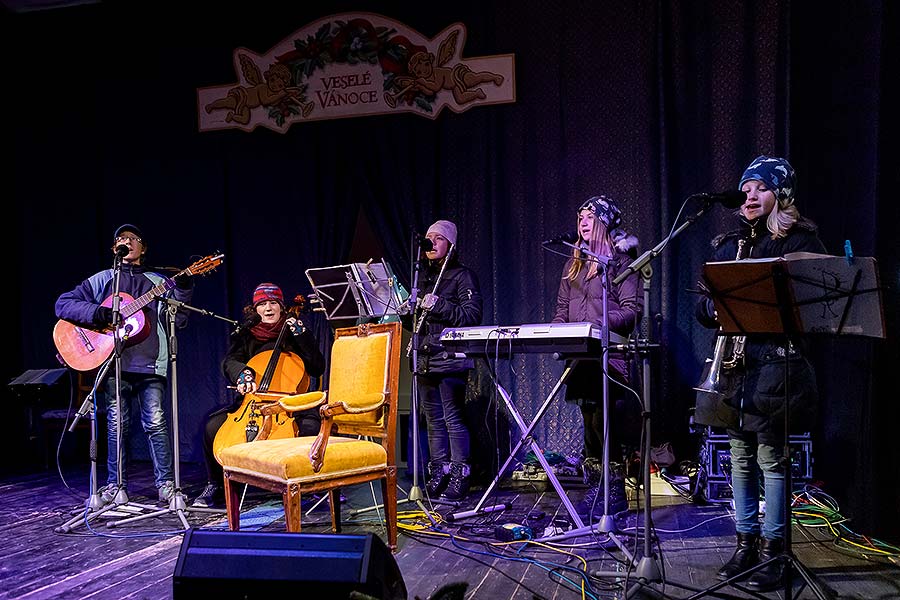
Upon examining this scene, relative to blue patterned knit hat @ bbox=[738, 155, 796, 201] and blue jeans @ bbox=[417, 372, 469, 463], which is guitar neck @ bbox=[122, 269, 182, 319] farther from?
blue patterned knit hat @ bbox=[738, 155, 796, 201]

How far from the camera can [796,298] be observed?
2588 millimetres

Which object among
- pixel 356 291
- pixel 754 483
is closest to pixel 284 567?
pixel 754 483

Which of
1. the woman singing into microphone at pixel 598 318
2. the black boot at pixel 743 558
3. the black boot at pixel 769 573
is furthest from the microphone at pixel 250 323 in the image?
the black boot at pixel 769 573

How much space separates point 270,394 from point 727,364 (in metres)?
2.58

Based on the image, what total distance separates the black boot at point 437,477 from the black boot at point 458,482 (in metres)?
0.07

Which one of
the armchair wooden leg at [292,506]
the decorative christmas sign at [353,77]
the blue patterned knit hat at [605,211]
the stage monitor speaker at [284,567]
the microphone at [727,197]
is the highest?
the decorative christmas sign at [353,77]

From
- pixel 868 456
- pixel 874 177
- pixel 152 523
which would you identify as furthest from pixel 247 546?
pixel 874 177

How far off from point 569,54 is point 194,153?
3.46m

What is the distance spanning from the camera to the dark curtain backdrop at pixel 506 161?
13.7 ft

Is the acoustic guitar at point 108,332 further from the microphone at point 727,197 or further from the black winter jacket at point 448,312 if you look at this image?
the microphone at point 727,197

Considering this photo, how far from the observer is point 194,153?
6.55 metres

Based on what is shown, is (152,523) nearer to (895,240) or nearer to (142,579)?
(142,579)

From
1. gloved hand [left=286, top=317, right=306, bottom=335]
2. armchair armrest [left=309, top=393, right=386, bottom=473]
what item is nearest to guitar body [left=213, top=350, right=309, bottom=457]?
gloved hand [left=286, top=317, right=306, bottom=335]

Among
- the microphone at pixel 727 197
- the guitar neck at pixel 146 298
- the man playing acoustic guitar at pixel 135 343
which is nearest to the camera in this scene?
the microphone at pixel 727 197
